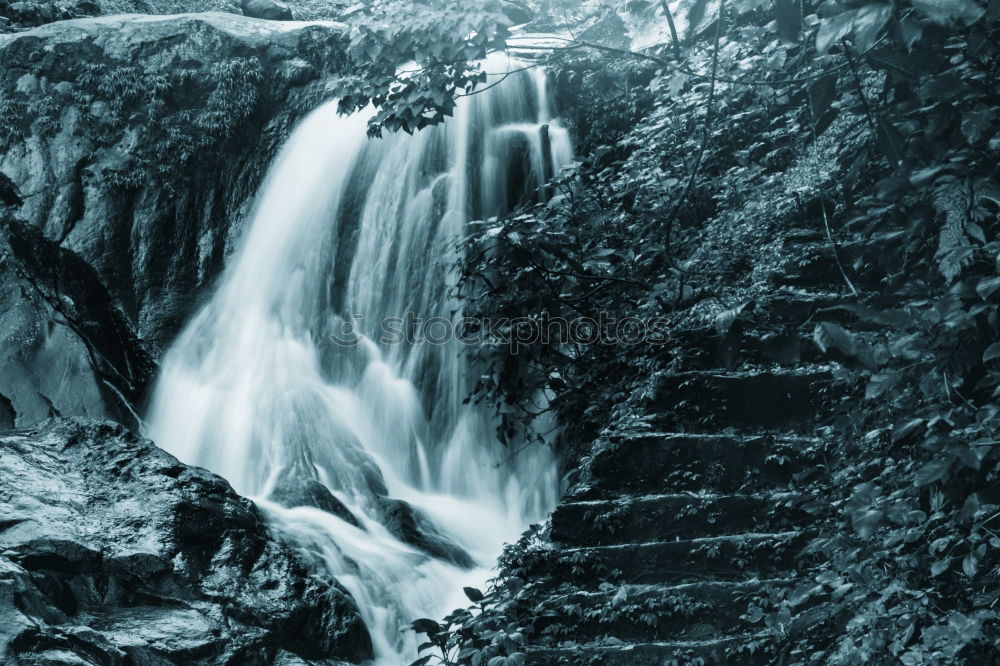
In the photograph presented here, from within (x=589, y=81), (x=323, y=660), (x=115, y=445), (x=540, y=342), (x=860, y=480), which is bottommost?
(x=323, y=660)

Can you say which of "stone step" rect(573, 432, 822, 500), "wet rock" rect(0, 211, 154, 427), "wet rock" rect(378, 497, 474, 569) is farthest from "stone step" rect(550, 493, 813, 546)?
"wet rock" rect(0, 211, 154, 427)

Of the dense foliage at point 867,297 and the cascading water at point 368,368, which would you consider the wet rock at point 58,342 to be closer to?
the cascading water at point 368,368

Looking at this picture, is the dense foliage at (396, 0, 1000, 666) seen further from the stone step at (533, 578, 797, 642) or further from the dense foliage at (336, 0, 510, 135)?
the dense foliage at (336, 0, 510, 135)

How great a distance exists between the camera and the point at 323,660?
5207mm

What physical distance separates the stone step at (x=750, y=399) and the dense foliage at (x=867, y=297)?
21cm

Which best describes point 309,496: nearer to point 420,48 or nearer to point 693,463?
point 693,463

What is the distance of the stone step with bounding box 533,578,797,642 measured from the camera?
3.76 m

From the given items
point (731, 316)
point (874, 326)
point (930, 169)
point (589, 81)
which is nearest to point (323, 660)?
point (731, 316)

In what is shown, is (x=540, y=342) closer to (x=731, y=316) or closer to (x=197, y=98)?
(x=731, y=316)

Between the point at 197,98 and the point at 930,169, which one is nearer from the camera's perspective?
the point at 930,169

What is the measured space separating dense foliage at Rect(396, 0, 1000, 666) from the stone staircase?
5.8 inches

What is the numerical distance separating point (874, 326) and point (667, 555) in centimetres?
140

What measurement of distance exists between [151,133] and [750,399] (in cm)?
921

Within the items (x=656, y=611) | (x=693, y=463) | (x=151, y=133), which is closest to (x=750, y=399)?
(x=693, y=463)
